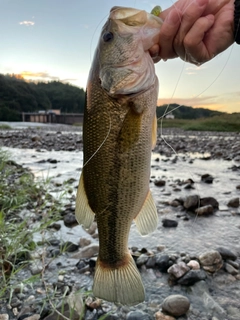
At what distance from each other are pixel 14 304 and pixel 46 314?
0.96ft

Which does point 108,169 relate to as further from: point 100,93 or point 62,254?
point 62,254

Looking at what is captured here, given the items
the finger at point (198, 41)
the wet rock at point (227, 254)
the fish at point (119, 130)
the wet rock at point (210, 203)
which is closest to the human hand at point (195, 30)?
the finger at point (198, 41)

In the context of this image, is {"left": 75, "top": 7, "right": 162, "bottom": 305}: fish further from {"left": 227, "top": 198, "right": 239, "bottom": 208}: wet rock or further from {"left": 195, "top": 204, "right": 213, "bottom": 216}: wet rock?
{"left": 227, "top": 198, "right": 239, "bottom": 208}: wet rock

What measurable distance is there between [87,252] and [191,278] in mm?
1140

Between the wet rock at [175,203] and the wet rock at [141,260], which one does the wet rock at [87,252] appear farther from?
the wet rock at [175,203]

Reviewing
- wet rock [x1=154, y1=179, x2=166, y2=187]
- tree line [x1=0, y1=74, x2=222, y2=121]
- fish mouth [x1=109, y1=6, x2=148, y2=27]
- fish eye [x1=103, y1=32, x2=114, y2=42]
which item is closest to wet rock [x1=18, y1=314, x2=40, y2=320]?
fish eye [x1=103, y1=32, x2=114, y2=42]

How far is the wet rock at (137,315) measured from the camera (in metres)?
2.60

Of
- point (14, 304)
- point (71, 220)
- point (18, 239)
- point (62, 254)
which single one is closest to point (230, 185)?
point (71, 220)

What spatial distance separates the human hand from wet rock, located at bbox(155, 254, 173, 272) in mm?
1947

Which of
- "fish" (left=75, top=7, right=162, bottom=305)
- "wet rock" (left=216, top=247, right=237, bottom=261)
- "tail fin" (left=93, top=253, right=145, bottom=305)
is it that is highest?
"fish" (left=75, top=7, right=162, bottom=305)

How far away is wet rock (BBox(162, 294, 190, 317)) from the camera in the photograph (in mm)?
2641

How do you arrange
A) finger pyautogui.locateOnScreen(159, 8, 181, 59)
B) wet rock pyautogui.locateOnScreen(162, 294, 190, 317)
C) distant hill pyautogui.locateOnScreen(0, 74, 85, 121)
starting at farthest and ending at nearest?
distant hill pyautogui.locateOnScreen(0, 74, 85, 121) → wet rock pyautogui.locateOnScreen(162, 294, 190, 317) → finger pyautogui.locateOnScreen(159, 8, 181, 59)

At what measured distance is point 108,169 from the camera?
2045mm

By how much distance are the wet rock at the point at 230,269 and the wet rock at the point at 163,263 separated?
1.79ft
